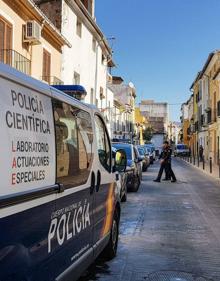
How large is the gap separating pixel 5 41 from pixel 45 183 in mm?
12154

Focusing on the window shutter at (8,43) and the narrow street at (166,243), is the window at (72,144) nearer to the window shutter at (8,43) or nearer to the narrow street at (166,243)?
the narrow street at (166,243)

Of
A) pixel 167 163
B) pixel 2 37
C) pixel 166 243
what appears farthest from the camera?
pixel 167 163

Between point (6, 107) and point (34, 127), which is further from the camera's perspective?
point (34, 127)

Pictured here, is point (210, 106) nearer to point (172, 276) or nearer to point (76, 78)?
point (76, 78)

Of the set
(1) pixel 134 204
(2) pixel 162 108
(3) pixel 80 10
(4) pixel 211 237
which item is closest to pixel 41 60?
(3) pixel 80 10

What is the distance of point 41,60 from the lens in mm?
18672

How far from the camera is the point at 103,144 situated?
20.1ft

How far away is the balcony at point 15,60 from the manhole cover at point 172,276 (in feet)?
33.4

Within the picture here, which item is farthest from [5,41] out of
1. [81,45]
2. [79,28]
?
[81,45]

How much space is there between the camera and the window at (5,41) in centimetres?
1474

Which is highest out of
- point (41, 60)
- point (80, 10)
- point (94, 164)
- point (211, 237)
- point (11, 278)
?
point (80, 10)

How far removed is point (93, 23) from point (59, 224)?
23556 mm

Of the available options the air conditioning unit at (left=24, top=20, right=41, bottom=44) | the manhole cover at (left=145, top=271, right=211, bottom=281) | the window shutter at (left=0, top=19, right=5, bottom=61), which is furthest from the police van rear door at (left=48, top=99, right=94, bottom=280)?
the air conditioning unit at (left=24, top=20, right=41, bottom=44)

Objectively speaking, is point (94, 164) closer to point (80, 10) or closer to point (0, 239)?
point (0, 239)
